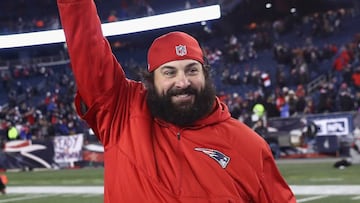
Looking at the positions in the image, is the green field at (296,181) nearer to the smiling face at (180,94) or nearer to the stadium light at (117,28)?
the stadium light at (117,28)

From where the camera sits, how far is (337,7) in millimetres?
24109

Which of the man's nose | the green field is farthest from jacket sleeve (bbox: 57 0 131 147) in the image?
the green field

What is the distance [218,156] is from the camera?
230 centimetres

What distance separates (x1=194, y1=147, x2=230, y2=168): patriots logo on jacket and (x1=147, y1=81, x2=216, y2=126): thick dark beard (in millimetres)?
117

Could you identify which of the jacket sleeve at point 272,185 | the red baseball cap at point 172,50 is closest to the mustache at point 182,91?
the red baseball cap at point 172,50

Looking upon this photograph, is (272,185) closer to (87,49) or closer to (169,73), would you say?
(169,73)

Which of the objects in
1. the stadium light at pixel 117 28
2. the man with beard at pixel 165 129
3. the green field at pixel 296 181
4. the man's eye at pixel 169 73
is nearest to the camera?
the man with beard at pixel 165 129

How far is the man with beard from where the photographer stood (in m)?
2.26

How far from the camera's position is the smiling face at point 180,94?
2.35 metres

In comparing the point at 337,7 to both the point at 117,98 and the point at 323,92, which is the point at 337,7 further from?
the point at 117,98

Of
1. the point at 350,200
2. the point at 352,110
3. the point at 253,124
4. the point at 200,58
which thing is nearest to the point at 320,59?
the point at 352,110

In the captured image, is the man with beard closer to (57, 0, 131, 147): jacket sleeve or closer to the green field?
(57, 0, 131, 147): jacket sleeve

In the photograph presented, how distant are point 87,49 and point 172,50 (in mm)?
297

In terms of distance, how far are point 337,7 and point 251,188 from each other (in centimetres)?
2273
